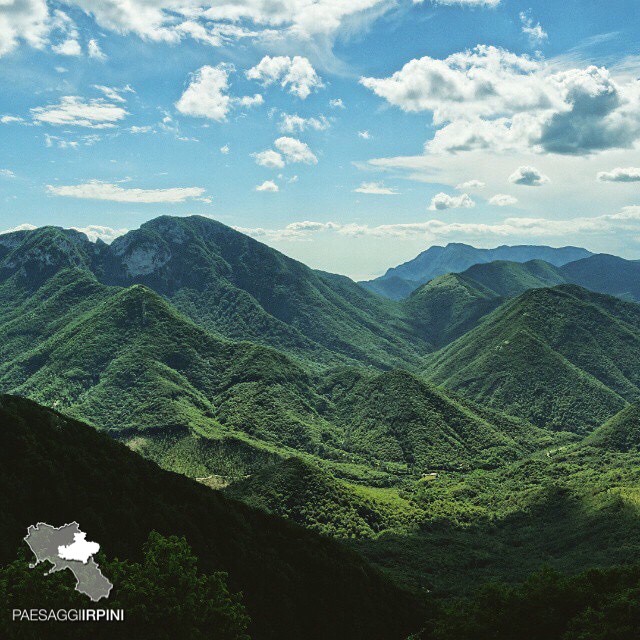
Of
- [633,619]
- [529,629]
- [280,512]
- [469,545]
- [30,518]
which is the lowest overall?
→ [469,545]

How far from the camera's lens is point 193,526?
295 feet

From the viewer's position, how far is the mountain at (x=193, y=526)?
7738 centimetres

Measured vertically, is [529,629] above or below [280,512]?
above

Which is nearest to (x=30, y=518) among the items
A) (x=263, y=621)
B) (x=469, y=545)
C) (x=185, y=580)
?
(x=263, y=621)

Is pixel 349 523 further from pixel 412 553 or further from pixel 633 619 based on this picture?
pixel 633 619

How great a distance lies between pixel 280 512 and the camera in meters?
191

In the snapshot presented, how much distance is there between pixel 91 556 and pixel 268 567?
5533 cm

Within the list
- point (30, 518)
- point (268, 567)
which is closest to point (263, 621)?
point (268, 567)

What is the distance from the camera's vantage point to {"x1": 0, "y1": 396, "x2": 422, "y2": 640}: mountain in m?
77.4

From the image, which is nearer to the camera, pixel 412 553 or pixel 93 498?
pixel 93 498

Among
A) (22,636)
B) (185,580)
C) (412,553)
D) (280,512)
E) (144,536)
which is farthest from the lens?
(280,512)

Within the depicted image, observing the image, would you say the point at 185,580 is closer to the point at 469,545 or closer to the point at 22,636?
the point at 22,636

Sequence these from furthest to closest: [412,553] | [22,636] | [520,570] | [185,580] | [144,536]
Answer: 1. [412,553]
2. [520,570]
3. [144,536]
4. [185,580]
5. [22,636]

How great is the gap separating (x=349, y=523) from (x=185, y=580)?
169 meters
